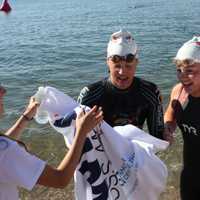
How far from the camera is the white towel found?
386 cm

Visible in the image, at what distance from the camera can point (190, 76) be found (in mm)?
4031

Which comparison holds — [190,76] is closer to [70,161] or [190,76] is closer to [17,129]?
[70,161]

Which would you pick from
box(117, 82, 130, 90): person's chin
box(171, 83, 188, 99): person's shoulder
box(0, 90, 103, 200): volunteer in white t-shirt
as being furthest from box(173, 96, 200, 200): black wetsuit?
box(0, 90, 103, 200): volunteer in white t-shirt

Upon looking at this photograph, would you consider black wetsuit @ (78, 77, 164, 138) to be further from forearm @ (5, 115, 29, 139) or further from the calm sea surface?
the calm sea surface

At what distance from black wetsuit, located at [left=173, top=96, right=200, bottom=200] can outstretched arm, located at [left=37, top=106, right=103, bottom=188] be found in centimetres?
119

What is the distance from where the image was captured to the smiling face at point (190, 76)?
4023mm

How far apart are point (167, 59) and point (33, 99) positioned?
39.4 ft

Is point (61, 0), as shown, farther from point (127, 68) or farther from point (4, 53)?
point (127, 68)

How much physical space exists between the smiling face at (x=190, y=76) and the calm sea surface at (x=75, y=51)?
2694 mm

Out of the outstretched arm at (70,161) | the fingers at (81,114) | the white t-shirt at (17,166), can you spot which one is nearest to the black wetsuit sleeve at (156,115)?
the fingers at (81,114)

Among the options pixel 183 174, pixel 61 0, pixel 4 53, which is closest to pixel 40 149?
pixel 183 174

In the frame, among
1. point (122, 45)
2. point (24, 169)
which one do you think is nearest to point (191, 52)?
point (122, 45)

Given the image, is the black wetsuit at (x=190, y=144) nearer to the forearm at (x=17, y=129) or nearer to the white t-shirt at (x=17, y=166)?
the forearm at (x=17, y=129)

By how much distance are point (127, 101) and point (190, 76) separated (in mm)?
711
